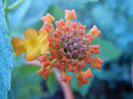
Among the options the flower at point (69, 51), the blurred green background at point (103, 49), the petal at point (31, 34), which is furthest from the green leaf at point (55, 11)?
the petal at point (31, 34)

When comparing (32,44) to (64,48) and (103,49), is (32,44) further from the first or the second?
(103,49)

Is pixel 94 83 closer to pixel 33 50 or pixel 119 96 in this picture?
pixel 119 96

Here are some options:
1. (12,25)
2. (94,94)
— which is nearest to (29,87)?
(12,25)

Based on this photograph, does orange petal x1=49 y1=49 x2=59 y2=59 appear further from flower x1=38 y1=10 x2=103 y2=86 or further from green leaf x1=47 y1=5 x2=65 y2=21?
green leaf x1=47 y1=5 x2=65 y2=21

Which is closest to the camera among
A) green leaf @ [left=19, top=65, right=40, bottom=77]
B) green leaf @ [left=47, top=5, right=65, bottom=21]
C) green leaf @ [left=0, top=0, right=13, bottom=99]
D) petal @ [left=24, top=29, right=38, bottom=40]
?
green leaf @ [left=0, top=0, right=13, bottom=99]

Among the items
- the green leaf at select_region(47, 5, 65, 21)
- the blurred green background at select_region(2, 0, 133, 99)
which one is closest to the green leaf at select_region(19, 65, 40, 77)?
the blurred green background at select_region(2, 0, 133, 99)

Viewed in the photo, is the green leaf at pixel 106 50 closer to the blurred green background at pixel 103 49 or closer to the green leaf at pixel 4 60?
the blurred green background at pixel 103 49

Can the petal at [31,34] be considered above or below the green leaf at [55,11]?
below
